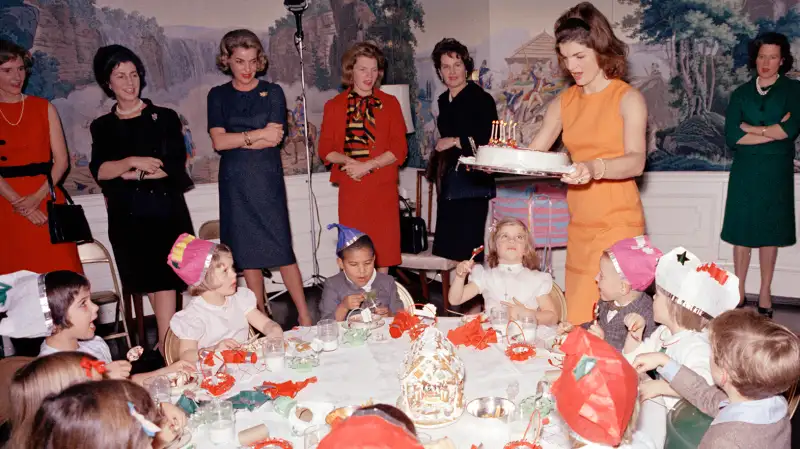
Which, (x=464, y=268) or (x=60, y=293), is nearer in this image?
(x=60, y=293)

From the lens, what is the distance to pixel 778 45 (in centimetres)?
523

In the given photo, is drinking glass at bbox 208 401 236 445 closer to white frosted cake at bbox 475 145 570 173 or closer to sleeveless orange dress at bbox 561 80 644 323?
white frosted cake at bbox 475 145 570 173

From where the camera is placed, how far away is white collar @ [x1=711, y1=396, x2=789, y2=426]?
6.51 feet

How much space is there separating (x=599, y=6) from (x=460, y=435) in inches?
205

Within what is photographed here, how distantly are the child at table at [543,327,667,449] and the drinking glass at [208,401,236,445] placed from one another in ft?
3.36

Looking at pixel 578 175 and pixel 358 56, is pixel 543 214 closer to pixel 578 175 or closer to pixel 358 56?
pixel 358 56

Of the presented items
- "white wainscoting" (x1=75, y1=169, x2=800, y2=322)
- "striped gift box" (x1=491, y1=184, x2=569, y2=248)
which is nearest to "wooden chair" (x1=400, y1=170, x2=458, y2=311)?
"striped gift box" (x1=491, y1=184, x2=569, y2=248)

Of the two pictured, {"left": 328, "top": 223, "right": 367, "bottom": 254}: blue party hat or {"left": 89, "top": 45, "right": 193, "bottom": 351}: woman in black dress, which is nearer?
{"left": 328, "top": 223, "right": 367, "bottom": 254}: blue party hat

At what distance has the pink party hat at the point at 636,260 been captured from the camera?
282 cm

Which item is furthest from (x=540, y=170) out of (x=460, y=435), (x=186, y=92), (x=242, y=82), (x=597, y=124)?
(x=186, y=92)

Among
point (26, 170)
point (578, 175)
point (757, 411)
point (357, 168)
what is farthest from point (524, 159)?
point (26, 170)

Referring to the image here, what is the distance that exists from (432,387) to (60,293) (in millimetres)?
1733

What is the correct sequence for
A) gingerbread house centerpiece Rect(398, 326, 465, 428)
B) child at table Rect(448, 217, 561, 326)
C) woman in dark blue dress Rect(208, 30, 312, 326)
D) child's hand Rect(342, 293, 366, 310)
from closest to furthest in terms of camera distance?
1. gingerbread house centerpiece Rect(398, 326, 465, 428)
2. child's hand Rect(342, 293, 366, 310)
3. child at table Rect(448, 217, 561, 326)
4. woman in dark blue dress Rect(208, 30, 312, 326)

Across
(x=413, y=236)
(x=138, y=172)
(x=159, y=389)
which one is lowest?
(x=413, y=236)
